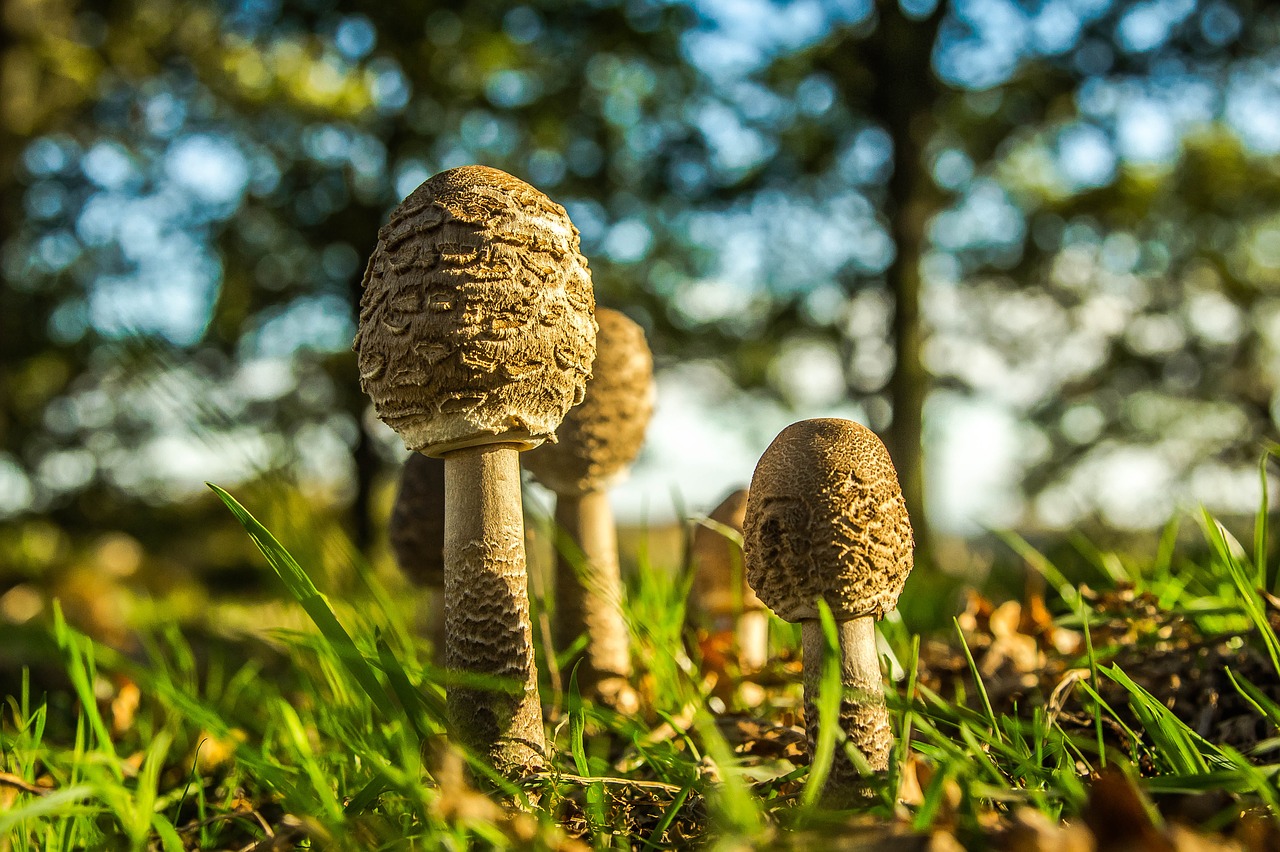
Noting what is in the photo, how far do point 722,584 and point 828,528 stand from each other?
6.91 feet

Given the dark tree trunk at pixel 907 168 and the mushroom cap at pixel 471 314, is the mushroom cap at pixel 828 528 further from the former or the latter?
the dark tree trunk at pixel 907 168

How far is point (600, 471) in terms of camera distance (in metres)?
2.89

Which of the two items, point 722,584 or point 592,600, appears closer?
point 592,600

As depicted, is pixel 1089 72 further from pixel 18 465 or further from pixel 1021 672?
pixel 18 465

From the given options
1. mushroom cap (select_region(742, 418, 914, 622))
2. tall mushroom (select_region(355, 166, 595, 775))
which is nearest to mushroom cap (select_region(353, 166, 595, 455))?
tall mushroom (select_region(355, 166, 595, 775))

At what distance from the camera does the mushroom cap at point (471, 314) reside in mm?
1705

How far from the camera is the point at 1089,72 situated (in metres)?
11.0

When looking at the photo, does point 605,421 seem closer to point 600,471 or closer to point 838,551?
point 600,471

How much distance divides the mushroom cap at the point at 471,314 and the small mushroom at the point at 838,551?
0.50 meters

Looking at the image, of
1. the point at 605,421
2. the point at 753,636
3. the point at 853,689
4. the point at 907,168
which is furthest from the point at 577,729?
the point at 907,168

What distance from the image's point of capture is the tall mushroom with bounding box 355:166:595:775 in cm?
171

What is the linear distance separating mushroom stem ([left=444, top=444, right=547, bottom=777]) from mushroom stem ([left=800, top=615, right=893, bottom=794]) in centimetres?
58

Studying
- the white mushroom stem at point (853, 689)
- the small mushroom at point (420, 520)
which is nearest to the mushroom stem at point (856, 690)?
the white mushroom stem at point (853, 689)

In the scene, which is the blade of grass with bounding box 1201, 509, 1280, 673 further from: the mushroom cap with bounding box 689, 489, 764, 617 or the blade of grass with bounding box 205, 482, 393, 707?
the mushroom cap with bounding box 689, 489, 764, 617
